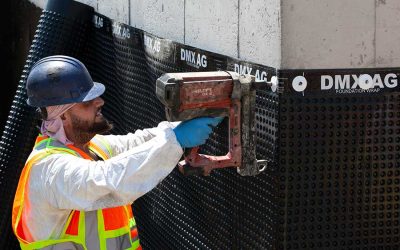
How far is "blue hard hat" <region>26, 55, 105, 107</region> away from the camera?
3689 millimetres

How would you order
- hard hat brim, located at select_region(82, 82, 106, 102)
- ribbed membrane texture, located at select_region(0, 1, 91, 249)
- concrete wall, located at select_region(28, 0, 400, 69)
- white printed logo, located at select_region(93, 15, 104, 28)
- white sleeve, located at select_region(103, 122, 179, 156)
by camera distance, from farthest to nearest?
white printed logo, located at select_region(93, 15, 104, 28) → ribbed membrane texture, located at select_region(0, 1, 91, 249) → white sleeve, located at select_region(103, 122, 179, 156) → concrete wall, located at select_region(28, 0, 400, 69) → hard hat brim, located at select_region(82, 82, 106, 102)

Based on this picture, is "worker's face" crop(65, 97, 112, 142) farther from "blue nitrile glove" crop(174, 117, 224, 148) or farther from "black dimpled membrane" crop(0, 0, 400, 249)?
"black dimpled membrane" crop(0, 0, 400, 249)

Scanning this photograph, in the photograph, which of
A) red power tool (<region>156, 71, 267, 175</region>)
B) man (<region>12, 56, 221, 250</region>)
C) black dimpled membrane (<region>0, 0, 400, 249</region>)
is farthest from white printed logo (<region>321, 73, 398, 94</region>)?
man (<region>12, 56, 221, 250</region>)

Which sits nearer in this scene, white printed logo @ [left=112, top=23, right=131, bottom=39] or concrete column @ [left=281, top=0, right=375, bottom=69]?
concrete column @ [left=281, top=0, right=375, bottom=69]

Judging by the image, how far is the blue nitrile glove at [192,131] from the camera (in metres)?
3.28

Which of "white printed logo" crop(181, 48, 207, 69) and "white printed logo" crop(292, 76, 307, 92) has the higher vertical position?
"white printed logo" crop(181, 48, 207, 69)

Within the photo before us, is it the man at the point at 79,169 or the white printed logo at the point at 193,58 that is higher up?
the white printed logo at the point at 193,58

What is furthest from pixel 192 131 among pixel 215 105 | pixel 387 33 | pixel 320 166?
pixel 387 33

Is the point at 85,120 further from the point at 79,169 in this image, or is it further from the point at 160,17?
the point at 160,17

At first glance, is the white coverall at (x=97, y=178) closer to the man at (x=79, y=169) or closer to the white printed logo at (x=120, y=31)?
the man at (x=79, y=169)

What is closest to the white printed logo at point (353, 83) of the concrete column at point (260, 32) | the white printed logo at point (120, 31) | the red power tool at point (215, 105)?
the concrete column at point (260, 32)

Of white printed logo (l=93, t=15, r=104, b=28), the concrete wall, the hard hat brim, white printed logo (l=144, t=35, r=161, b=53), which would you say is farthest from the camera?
white printed logo (l=93, t=15, r=104, b=28)

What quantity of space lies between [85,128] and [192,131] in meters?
0.71

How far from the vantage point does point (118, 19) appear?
652 cm
